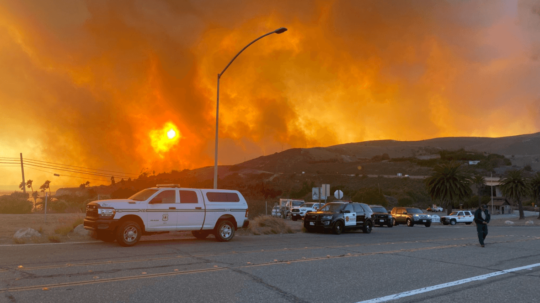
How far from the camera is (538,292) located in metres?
7.38

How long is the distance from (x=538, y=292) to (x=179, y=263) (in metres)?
7.45

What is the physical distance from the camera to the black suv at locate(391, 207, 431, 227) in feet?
116

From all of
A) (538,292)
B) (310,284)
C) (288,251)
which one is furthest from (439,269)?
(288,251)

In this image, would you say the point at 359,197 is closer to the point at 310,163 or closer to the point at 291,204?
the point at 291,204

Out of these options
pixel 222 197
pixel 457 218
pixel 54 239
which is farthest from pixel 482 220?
pixel 457 218

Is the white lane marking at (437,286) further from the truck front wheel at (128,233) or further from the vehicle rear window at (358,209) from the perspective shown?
the vehicle rear window at (358,209)

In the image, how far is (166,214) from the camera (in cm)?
1420

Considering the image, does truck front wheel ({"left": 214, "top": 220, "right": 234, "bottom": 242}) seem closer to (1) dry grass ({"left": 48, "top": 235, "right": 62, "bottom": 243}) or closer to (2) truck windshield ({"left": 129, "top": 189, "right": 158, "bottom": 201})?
(2) truck windshield ({"left": 129, "top": 189, "right": 158, "bottom": 201})

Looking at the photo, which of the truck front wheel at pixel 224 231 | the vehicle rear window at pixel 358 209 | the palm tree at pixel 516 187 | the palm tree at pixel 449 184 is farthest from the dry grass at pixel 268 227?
the palm tree at pixel 516 187

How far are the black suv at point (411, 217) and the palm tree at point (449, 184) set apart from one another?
1747cm

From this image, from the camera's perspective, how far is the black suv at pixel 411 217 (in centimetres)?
3528

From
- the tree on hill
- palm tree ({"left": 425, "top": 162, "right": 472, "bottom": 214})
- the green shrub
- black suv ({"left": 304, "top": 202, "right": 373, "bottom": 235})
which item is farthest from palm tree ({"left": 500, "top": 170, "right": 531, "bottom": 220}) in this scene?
the green shrub

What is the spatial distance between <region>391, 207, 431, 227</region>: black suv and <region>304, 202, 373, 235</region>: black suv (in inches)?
529

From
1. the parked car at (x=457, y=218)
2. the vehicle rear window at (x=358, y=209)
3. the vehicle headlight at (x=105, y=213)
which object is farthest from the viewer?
the parked car at (x=457, y=218)
